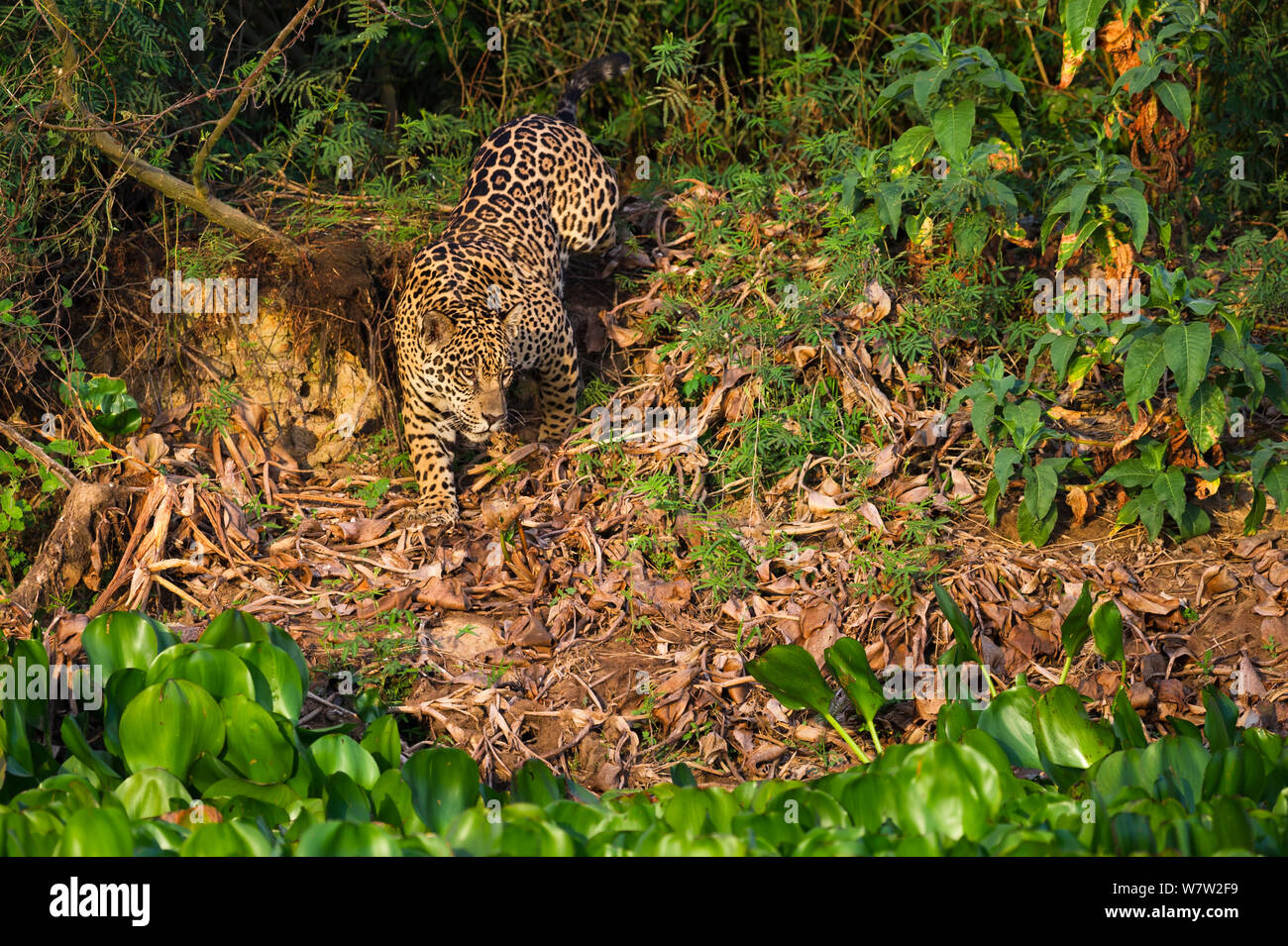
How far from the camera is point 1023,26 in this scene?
8.54 meters

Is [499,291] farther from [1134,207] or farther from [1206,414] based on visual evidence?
[1206,414]

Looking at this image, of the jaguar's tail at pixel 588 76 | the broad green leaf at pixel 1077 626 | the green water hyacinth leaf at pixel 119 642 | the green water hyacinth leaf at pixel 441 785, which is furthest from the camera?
the jaguar's tail at pixel 588 76

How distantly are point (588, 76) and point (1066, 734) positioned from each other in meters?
5.86

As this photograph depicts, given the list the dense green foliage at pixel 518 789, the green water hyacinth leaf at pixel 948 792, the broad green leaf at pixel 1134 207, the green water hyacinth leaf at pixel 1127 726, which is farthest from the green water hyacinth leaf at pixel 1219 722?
the broad green leaf at pixel 1134 207

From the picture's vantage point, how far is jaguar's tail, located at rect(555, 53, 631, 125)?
8242 mm

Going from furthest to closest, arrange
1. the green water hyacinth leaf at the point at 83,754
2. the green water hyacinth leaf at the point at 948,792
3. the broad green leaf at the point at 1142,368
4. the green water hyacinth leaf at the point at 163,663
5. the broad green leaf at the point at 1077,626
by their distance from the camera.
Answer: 1. the broad green leaf at the point at 1142,368
2. the broad green leaf at the point at 1077,626
3. the green water hyacinth leaf at the point at 163,663
4. the green water hyacinth leaf at the point at 83,754
5. the green water hyacinth leaf at the point at 948,792

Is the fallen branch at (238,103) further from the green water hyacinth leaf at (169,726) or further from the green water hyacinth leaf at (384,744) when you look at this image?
the green water hyacinth leaf at (384,744)

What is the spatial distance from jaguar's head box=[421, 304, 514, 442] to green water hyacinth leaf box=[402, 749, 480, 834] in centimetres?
302

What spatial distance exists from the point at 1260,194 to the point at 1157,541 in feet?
10.6

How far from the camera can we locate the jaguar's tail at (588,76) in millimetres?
8242

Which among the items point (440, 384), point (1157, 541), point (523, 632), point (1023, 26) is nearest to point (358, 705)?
point (523, 632)

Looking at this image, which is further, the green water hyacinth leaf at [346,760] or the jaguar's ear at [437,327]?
the jaguar's ear at [437,327]

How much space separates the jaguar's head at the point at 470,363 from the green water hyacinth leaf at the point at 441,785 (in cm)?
302
